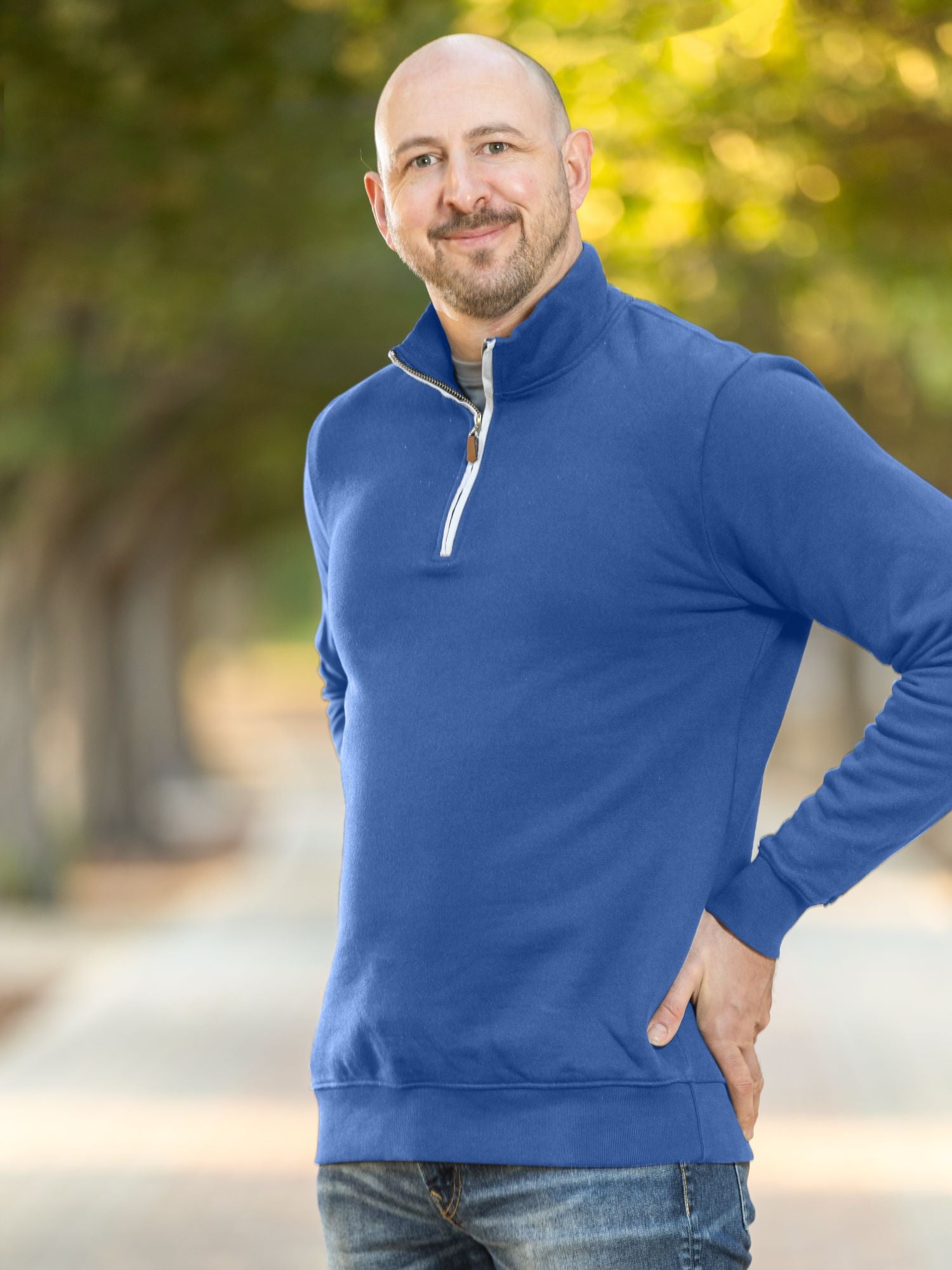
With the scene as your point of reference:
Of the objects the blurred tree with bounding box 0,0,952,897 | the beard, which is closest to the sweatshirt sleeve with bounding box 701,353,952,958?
the beard

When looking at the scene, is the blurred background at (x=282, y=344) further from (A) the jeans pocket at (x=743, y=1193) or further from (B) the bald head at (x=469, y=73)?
(A) the jeans pocket at (x=743, y=1193)

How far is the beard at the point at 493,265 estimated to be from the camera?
2.51m

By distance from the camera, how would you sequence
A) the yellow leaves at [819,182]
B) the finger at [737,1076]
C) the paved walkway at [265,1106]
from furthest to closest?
the yellow leaves at [819,182] → the paved walkway at [265,1106] → the finger at [737,1076]

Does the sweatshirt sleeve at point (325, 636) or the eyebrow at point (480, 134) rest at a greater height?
the eyebrow at point (480, 134)

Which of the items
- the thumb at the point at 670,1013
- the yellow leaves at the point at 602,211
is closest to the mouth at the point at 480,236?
the thumb at the point at 670,1013

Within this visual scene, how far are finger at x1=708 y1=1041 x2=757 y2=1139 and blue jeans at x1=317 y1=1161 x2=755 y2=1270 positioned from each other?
62 millimetres

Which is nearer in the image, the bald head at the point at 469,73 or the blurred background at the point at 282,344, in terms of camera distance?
the bald head at the point at 469,73

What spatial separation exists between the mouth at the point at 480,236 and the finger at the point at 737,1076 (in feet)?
3.23

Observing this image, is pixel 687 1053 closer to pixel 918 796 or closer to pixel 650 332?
pixel 918 796

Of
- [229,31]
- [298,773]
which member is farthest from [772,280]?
[298,773]

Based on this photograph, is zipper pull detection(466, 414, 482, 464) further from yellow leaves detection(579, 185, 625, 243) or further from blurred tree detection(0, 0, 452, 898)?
yellow leaves detection(579, 185, 625, 243)

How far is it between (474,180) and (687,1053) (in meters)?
1.05

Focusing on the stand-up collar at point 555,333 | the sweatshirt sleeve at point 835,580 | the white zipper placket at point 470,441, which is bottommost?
the sweatshirt sleeve at point 835,580

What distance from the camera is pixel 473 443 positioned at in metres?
2.49
